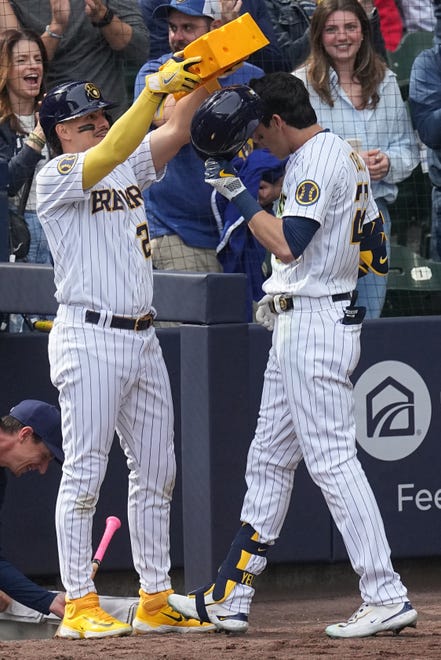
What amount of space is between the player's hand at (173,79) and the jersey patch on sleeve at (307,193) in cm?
52

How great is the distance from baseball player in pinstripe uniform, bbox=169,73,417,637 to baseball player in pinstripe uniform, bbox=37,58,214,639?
0.31m

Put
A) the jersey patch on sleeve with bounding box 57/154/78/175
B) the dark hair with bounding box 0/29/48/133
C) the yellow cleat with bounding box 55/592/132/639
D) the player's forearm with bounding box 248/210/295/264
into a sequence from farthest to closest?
the dark hair with bounding box 0/29/48/133
the yellow cleat with bounding box 55/592/132/639
the jersey patch on sleeve with bounding box 57/154/78/175
the player's forearm with bounding box 248/210/295/264

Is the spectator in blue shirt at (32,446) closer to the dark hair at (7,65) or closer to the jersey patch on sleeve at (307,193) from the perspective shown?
the jersey patch on sleeve at (307,193)

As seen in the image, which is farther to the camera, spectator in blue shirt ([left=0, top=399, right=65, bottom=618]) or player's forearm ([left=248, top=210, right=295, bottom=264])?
spectator in blue shirt ([left=0, top=399, right=65, bottom=618])

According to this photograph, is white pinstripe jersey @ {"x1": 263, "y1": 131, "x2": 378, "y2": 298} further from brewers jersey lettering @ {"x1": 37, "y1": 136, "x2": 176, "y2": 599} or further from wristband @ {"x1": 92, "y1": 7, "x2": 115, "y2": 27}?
wristband @ {"x1": 92, "y1": 7, "x2": 115, "y2": 27}

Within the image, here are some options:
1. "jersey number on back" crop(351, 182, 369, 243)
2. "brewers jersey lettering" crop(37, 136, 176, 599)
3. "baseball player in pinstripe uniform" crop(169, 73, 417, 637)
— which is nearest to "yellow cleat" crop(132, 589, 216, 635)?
"baseball player in pinstripe uniform" crop(169, 73, 417, 637)

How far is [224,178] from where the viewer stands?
168 inches

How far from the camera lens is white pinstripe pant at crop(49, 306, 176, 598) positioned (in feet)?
14.1

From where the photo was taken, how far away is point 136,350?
436 centimetres

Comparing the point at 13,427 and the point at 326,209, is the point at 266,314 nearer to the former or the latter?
the point at 326,209

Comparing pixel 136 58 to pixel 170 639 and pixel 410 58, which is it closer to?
pixel 410 58

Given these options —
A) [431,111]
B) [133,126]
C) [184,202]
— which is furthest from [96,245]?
[431,111]

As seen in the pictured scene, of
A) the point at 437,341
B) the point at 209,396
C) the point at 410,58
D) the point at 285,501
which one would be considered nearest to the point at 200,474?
the point at 209,396

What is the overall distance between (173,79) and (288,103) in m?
0.41
